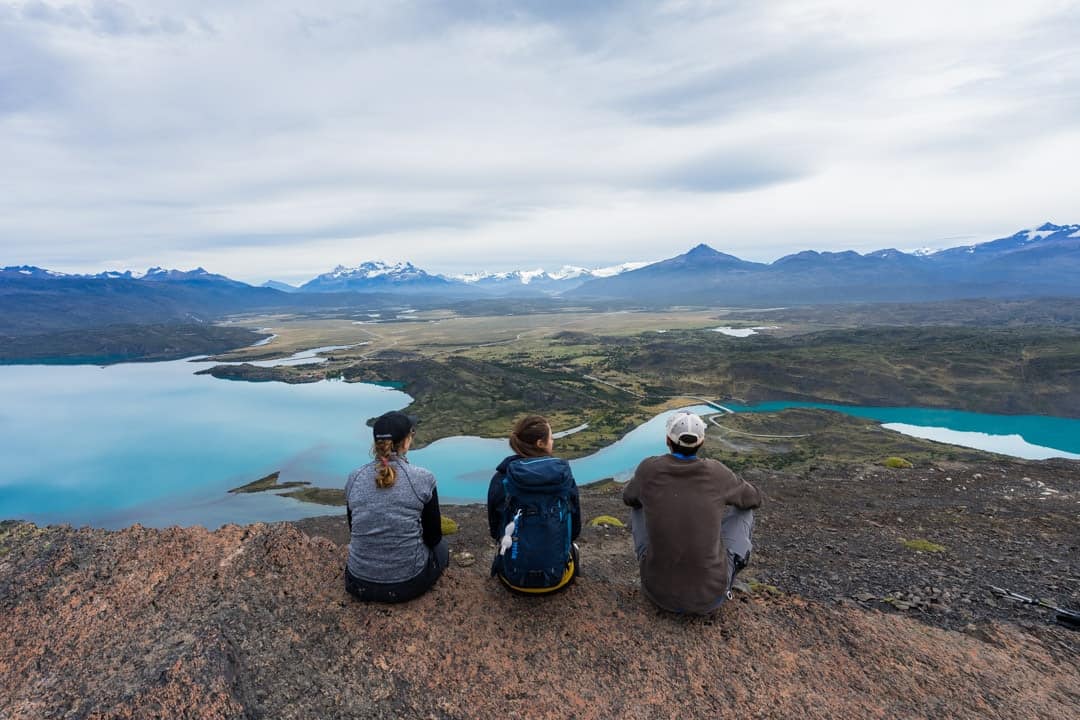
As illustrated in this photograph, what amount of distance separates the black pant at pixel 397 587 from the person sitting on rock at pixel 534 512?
1020 millimetres

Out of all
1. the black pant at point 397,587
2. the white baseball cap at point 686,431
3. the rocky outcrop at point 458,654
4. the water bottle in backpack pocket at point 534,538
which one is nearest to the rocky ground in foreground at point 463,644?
the rocky outcrop at point 458,654

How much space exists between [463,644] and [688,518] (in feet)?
11.0

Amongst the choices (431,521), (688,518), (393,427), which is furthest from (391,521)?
(688,518)

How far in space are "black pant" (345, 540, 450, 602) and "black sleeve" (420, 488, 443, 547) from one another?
28 cm

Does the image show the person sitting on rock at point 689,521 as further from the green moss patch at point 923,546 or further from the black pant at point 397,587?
the green moss patch at point 923,546

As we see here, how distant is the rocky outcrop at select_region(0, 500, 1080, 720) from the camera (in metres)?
5.72

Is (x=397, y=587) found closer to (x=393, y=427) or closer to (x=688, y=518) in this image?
(x=393, y=427)

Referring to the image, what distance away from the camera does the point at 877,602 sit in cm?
866

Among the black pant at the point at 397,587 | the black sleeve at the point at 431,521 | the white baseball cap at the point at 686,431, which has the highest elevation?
the white baseball cap at the point at 686,431

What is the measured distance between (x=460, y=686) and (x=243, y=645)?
2.87m

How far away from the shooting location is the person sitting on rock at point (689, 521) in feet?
20.2

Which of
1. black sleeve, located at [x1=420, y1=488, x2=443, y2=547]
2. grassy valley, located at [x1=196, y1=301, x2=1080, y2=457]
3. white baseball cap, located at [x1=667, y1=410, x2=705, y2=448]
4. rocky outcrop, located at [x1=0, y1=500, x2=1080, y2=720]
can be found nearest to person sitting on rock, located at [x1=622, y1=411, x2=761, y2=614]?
white baseball cap, located at [x1=667, y1=410, x2=705, y2=448]

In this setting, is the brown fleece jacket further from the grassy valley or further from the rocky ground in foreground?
the grassy valley

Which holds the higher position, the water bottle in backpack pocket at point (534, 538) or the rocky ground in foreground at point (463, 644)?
the water bottle in backpack pocket at point (534, 538)
